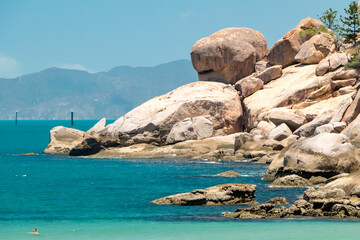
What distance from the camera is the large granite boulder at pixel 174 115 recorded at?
68.9 m

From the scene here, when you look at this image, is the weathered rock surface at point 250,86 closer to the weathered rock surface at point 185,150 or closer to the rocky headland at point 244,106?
the rocky headland at point 244,106

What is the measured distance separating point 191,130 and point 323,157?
99.4 feet

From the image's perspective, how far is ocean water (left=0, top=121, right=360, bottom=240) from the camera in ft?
86.2

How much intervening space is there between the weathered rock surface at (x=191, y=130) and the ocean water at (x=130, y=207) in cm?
837

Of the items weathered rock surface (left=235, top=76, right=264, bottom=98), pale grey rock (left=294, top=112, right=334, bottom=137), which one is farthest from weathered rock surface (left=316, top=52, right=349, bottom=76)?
pale grey rock (left=294, top=112, right=334, bottom=137)

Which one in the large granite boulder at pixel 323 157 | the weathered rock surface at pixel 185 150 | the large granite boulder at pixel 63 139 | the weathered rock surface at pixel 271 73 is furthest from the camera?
the large granite boulder at pixel 63 139

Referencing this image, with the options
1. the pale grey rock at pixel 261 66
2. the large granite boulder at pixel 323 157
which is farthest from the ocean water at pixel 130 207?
the pale grey rock at pixel 261 66

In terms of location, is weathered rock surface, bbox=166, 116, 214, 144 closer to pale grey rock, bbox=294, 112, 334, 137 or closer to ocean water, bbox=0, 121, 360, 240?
ocean water, bbox=0, 121, 360, 240

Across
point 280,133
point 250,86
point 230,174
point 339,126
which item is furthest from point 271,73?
point 230,174

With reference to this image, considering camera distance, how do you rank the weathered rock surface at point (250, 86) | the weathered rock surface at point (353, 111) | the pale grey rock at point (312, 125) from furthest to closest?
the weathered rock surface at point (250, 86) → the pale grey rock at point (312, 125) → the weathered rock surface at point (353, 111)

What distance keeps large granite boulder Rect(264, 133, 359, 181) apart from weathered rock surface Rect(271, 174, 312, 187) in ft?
2.68

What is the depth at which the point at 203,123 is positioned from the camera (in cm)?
6831

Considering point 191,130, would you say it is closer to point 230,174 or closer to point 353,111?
point 353,111

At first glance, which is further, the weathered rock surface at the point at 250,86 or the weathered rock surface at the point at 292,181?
the weathered rock surface at the point at 250,86
